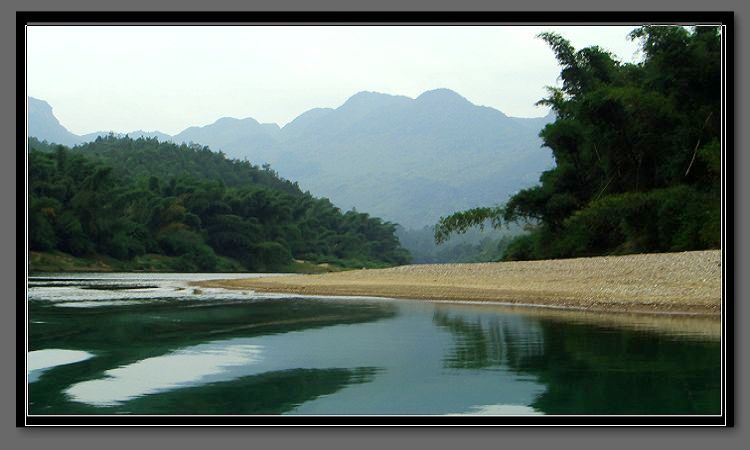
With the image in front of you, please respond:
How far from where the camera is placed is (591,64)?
29078 mm

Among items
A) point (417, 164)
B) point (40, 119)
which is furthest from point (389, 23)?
point (417, 164)

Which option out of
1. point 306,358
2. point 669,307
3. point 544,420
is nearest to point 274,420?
point 544,420

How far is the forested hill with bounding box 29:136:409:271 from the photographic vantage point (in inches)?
1556

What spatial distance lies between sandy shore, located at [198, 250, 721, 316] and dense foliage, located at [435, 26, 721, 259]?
1.01 m

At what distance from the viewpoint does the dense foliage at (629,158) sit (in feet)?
58.1

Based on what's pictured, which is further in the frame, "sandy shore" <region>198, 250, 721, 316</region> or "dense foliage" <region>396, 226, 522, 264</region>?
"dense foliage" <region>396, 226, 522, 264</region>

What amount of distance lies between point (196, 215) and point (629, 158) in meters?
25.5

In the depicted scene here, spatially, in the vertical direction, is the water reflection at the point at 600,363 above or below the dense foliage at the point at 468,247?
below

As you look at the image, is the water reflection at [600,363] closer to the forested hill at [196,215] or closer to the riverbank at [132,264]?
the riverbank at [132,264]

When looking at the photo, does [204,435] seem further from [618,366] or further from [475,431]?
[618,366]

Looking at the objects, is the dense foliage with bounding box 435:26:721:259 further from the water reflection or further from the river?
the river

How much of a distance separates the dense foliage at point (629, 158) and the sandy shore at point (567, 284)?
39.6 inches

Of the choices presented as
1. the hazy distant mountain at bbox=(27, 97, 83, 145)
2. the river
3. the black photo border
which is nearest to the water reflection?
the river

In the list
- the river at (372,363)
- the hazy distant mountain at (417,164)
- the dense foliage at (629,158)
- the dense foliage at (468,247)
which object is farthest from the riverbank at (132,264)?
the river at (372,363)
